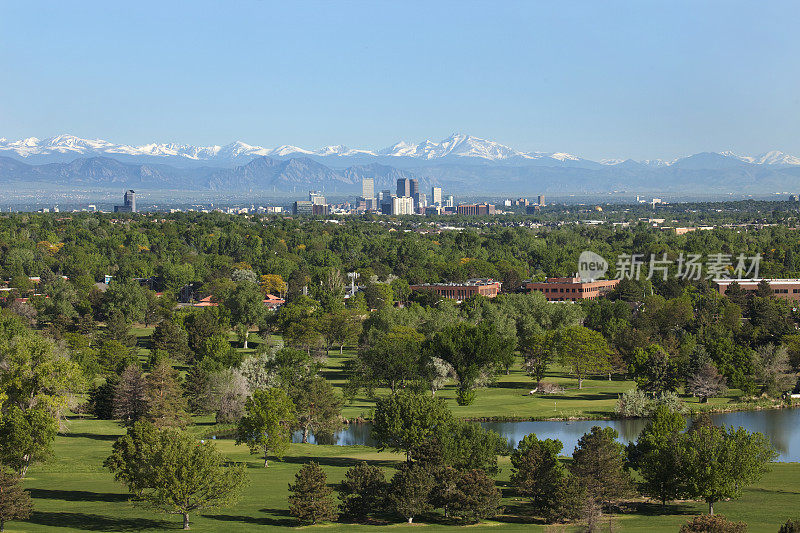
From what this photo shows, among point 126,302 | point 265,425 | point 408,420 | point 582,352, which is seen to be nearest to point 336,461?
point 265,425

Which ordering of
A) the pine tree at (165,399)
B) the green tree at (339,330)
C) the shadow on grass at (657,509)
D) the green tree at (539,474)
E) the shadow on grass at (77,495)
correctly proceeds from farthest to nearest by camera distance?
the green tree at (339,330) < the pine tree at (165,399) < the shadow on grass at (77,495) < the shadow on grass at (657,509) < the green tree at (539,474)

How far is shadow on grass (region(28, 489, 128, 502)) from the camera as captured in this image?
3441 cm

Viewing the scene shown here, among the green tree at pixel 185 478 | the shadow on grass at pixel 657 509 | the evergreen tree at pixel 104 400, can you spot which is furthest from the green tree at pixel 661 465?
the evergreen tree at pixel 104 400

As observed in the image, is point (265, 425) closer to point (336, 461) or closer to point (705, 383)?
point (336, 461)

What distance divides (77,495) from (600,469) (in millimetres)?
17079

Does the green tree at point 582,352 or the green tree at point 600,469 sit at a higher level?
the green tree at point 600,469

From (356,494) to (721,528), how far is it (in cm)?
1268

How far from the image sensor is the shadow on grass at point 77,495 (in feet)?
113

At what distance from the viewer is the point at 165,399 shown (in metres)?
45.8

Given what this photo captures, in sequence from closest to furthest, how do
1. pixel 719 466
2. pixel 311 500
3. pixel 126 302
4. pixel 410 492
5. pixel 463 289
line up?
1. pixel 311 500
2. pixel 410 492
3. pixel 719 466
4. pixel 126 302
5. pixel 463 289

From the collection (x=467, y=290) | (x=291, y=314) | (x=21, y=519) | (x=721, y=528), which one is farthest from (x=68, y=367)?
(x=467, y=290)

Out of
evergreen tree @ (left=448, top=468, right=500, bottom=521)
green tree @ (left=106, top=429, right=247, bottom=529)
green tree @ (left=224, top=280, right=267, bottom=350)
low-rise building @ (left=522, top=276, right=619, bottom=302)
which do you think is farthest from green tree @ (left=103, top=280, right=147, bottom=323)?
evergreen tree @ (left=448, top=468, right=500, bottom=521)

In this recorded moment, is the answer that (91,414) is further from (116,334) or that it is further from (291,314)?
(291,314)

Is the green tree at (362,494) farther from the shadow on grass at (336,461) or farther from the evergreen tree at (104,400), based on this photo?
the evergreen tree at (104,400)
